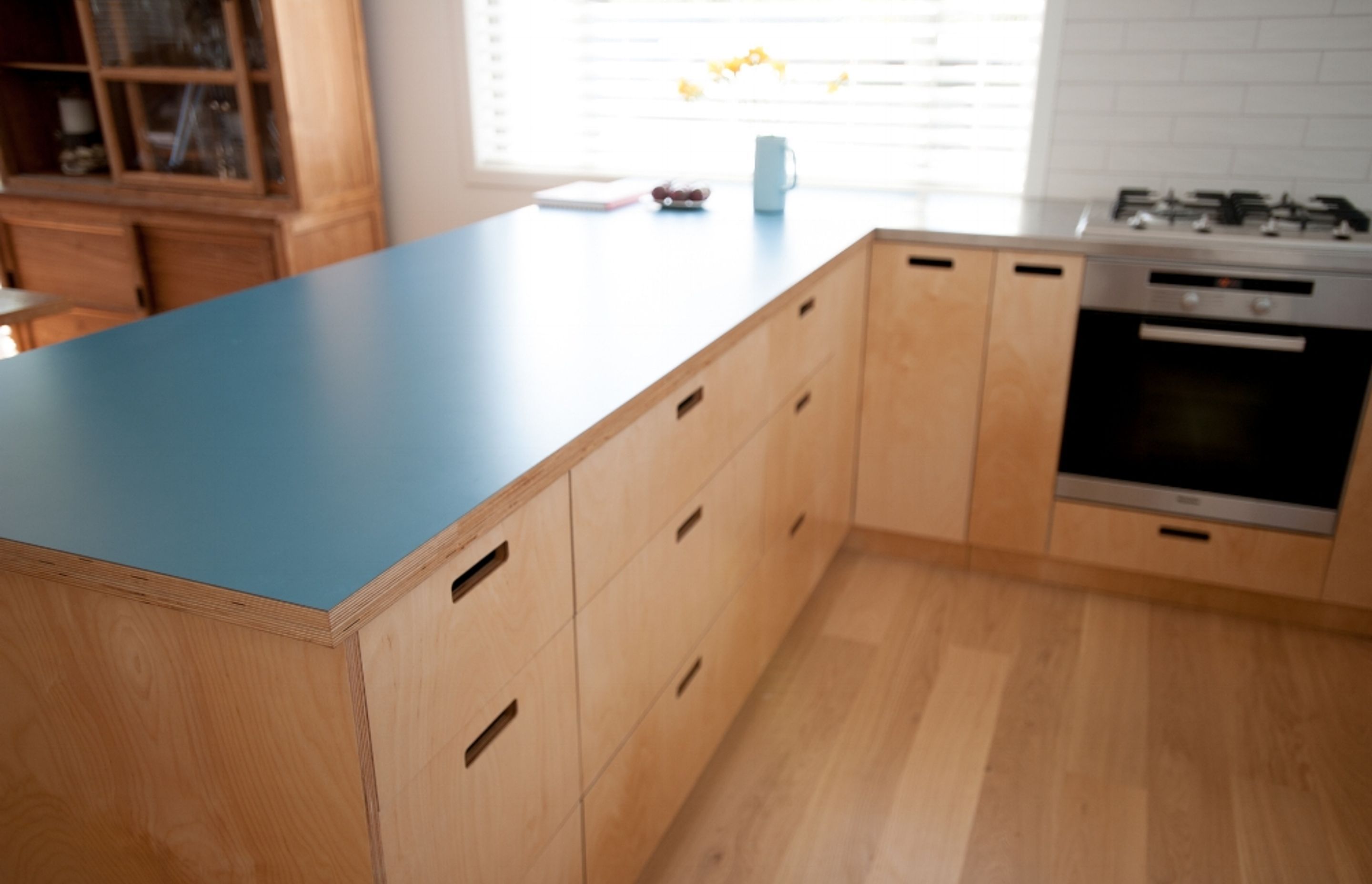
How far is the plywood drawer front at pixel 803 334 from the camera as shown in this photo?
2082mm

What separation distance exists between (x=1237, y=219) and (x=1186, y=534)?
775 mm

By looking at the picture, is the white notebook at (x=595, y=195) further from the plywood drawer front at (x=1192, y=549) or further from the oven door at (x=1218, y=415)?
the plywood drawer front at (x=1192, y=549)

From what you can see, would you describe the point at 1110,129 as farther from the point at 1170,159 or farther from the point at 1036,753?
the point at 1036,753

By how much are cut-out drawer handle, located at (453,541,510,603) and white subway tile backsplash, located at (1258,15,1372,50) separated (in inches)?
101

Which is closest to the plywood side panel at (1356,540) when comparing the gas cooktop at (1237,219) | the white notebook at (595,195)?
the gas cooktop at (1237,219)

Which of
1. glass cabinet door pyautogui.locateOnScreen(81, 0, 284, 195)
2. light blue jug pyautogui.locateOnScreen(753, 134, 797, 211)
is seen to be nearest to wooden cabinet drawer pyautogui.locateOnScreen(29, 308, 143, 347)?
glass cabinet door pyautogui.locateOnScreen(81, 0, 284, 195)

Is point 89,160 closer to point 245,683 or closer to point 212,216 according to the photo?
point 212,216

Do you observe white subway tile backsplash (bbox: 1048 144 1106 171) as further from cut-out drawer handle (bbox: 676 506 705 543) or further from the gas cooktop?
cut-out drawer handle (bbox: 676 506 705 543)

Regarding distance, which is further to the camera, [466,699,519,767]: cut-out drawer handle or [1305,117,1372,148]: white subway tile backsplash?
[1305,117,1372,148]: white subway tile backsplash

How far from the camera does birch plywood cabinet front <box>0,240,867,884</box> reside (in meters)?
1.01

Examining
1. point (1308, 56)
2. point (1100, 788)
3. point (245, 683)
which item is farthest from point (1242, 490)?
point (245, 683)

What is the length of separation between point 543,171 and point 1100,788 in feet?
8.48

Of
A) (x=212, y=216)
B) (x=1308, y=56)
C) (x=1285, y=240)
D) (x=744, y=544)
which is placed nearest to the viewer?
(x=744, y=544)

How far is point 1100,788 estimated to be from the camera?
2080 mm
